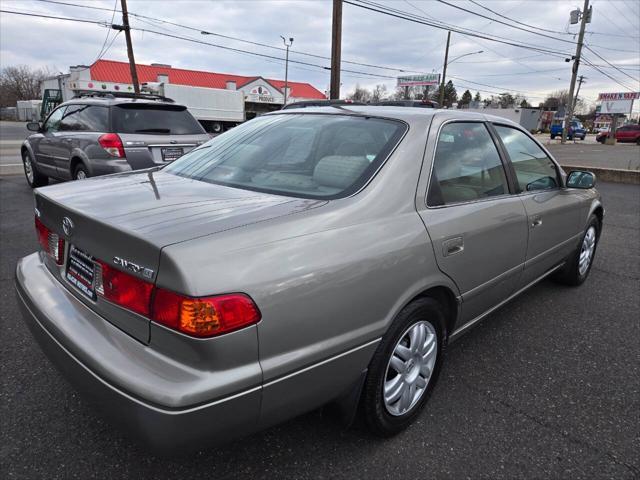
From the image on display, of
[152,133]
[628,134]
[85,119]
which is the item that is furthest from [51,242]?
[628,134]

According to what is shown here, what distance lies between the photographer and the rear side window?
6.31 meters

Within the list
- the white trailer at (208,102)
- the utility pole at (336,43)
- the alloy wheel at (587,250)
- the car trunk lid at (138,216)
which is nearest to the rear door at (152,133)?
the car trunk lid at (138,216)

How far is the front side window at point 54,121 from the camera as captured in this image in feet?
24.1

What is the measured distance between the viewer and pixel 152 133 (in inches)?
255

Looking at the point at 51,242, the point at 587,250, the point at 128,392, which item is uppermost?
the point at 51,242

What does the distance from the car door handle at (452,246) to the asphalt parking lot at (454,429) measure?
86 cm

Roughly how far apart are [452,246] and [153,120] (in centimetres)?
571

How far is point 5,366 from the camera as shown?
103 inches

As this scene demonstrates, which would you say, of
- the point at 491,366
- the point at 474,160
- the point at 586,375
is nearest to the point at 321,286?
the point at 474,160

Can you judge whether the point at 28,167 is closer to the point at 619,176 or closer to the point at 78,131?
the point at 78,131

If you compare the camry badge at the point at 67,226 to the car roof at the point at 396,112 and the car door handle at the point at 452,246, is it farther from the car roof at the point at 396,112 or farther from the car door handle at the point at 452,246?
the car door handle at the point at 452,246

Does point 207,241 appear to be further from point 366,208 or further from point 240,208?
point 366,208

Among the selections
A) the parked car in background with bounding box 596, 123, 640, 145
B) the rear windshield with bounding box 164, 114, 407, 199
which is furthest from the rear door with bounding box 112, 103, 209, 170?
the parked car in background with bounding box 596, 123, 640, 145

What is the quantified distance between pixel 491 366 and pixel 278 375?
1.82 m
